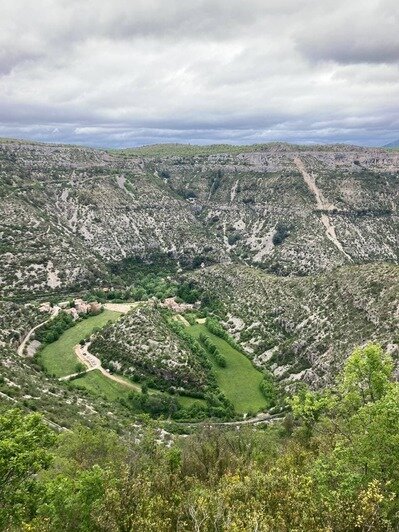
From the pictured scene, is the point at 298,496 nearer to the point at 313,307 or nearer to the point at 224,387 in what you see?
the point at 224,387

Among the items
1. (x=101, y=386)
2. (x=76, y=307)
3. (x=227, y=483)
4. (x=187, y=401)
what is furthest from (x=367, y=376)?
(x=76, y=307)

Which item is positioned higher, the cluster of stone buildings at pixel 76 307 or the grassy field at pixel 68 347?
the cluster of stone buildings at pixel 76 307

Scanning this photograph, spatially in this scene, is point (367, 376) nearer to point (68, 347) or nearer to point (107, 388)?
point (107, 388)

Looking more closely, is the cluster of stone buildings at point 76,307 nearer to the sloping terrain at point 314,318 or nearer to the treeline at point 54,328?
the treeline at point 54,328

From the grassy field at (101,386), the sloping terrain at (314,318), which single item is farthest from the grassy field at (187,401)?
the sloping terrain at (314,318)

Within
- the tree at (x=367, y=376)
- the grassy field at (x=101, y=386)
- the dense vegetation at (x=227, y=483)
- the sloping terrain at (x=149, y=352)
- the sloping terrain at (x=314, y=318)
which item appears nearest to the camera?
the dense vegetation at (x=227, y=483)

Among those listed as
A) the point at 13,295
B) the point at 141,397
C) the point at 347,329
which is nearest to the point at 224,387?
the point at 141,397

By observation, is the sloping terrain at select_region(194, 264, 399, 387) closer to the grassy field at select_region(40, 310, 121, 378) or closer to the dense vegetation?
the grassy field at select_region(40, 310, 121, 378)
